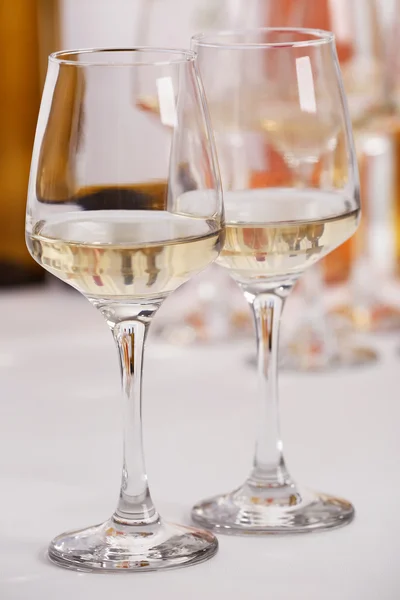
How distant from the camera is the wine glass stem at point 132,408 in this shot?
672mm

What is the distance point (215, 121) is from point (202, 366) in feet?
1.32

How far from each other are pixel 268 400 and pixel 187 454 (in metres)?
0.15

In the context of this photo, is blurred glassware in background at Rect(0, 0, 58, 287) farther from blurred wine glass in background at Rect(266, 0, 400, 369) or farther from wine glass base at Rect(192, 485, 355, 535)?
wine glass base at Rect(192, 485, 355, 535)

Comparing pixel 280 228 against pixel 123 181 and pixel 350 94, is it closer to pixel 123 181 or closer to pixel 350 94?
pixel 123 181

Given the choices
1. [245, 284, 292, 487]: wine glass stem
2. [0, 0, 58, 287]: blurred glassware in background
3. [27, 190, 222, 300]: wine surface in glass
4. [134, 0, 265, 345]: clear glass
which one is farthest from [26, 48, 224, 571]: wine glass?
[0, 0, 58, 287]: blurred glassware in background

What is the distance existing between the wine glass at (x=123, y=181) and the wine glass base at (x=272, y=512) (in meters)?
0.09

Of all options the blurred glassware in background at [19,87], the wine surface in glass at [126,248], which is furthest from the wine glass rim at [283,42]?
the blurred glassware in background at [19,87]

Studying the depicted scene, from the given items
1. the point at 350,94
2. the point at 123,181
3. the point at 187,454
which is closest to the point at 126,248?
the point at 123,181

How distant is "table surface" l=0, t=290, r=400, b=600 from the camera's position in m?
0.66

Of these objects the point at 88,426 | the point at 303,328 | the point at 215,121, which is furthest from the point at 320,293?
the point at 215,121

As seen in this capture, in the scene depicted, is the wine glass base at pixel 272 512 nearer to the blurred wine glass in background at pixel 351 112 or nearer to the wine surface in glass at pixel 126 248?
the wine surface in glass at pixel 126 248

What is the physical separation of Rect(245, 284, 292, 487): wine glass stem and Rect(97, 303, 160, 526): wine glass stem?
0.10m

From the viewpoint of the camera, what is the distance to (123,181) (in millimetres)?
630

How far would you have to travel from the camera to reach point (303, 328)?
4.10 ft
